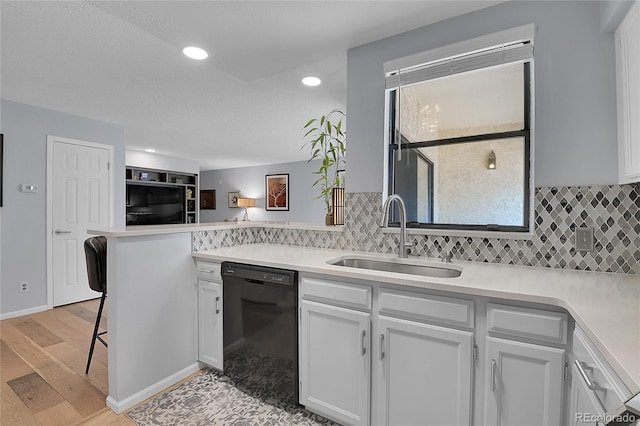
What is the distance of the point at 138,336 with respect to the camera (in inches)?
76.7

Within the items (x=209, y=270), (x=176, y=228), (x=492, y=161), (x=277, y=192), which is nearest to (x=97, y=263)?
(x=176, y=228)

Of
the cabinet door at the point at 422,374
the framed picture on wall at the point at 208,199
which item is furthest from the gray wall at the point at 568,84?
the framed picture on wall at the point at 208,199

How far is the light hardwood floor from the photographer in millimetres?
1803

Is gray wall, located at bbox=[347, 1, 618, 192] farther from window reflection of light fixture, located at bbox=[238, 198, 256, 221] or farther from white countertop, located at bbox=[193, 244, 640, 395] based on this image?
window reflection of light fixture, located at bbox=[238, 198, 256, 221]

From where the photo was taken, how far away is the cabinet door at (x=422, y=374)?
1334 millimetres

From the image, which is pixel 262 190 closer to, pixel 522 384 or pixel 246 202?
pixel 246 202

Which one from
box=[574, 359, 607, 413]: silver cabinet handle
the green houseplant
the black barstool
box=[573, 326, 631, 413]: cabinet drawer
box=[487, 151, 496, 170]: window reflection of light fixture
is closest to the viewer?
box=[573, 326, 631, 413]: cabinet drawer

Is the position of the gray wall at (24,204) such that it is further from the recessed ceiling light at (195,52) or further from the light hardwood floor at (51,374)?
the recessed ceiling light at (195,52)

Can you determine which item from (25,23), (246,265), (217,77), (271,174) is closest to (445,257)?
(246,265)

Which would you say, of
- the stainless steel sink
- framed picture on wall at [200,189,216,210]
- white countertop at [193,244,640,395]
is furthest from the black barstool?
framed picture on wall at [200,189,216,210]

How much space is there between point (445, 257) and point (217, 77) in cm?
249

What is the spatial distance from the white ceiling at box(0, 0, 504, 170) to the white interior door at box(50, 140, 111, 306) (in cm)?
56

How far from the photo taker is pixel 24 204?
11.2ft

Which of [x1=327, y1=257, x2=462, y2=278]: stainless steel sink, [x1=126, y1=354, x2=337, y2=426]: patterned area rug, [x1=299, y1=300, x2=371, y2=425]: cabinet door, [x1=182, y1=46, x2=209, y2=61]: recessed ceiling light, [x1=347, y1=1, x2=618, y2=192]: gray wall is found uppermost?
[x1=182, y1=46, x2=209, y2=61]: recessed ceiling light
